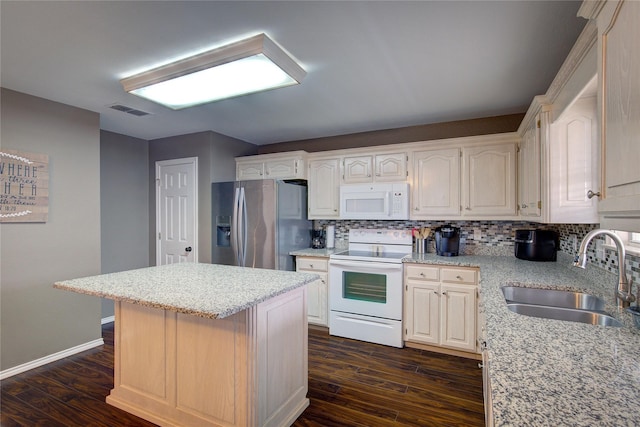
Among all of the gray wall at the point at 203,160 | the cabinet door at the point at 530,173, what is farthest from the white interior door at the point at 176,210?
the cabinet door at the point at 530,173

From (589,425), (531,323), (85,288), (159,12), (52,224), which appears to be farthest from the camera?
(52,224)

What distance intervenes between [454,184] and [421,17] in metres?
1.96

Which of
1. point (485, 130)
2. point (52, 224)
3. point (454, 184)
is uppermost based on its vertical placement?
point (485, 130)

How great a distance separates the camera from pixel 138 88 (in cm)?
237

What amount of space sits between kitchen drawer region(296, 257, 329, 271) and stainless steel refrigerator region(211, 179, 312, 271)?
131 mm

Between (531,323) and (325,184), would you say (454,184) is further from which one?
(531,323)

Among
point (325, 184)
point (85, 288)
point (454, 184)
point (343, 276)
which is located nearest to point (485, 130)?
point (454, 184)

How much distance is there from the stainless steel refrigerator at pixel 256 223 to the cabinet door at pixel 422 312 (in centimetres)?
144

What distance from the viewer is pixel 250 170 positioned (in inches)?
167

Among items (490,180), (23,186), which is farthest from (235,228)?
(490,180)

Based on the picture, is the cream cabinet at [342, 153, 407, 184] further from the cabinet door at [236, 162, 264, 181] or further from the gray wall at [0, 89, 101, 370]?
the gray wall at [0, 89, 101, 370]

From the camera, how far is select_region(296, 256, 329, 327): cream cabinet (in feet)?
11.7

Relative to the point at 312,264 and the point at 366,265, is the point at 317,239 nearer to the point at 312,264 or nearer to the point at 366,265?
the point at 312,264

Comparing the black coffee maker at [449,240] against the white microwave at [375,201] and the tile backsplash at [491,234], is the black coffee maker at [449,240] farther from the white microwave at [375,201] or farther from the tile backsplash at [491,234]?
the white microwave at [375,201]
